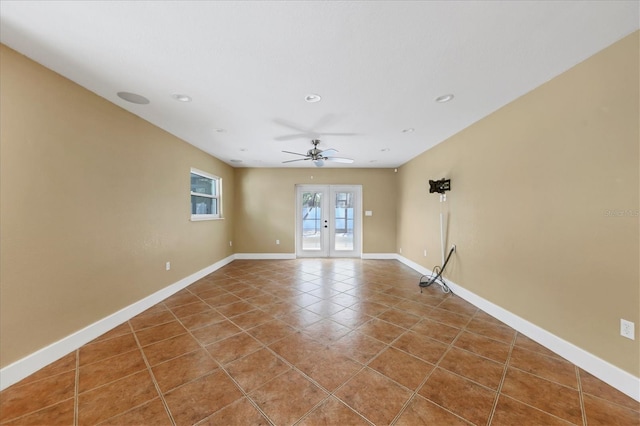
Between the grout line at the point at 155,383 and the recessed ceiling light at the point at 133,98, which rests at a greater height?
the recessed ceiling light at the point at 133,98

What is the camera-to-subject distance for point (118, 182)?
2.73m

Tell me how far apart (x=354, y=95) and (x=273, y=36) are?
1.06 metres

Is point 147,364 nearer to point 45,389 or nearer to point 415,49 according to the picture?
point 45,389

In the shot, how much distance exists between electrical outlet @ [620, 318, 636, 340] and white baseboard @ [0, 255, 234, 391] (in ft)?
14.9

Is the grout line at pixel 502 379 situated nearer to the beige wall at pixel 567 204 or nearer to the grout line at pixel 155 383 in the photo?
the beige wall at pixel 567 204

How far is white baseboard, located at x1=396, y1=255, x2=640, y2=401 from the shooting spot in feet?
5.48

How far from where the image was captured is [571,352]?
6.66 feet

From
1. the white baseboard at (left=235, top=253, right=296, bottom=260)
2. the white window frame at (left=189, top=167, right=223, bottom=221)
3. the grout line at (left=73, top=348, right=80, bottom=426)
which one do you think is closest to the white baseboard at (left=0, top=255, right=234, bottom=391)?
the grout line at (left=73, top=348, right=80, bottom=426)

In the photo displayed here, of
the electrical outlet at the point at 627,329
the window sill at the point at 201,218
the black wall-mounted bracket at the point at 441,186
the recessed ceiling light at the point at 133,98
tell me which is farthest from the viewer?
the window sill at the point at 201,218

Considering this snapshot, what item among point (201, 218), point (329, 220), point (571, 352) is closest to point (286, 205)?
point (329, 220)

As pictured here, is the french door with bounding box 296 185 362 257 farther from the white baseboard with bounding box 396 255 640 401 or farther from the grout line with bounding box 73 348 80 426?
the grout line with bounding box 73 348 80 426

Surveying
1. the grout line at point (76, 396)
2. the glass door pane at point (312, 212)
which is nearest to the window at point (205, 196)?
the glass door pane at point (312, 212)

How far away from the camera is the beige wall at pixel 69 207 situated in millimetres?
1799

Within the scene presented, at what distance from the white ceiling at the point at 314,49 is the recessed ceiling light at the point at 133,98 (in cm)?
10
